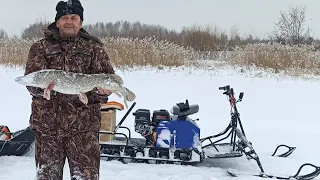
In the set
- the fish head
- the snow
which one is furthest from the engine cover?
the fish head

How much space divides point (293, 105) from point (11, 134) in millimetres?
5218

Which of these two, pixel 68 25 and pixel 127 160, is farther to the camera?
pixel 127 160

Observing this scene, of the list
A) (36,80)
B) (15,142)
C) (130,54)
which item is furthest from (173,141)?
(130,54)

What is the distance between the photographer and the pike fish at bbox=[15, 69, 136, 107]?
2424 millimetres

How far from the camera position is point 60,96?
261 centimetres

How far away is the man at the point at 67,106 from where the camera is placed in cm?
260

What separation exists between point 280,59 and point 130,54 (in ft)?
14.5

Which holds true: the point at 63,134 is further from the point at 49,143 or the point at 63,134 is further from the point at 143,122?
the point at 143,122

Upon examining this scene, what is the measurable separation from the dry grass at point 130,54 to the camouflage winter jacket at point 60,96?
8517 millimetres

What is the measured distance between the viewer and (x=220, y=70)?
40.8 feet

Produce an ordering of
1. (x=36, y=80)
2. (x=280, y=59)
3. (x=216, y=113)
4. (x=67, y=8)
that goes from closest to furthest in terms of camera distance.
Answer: (x=36, y=80) → (x=67, y=8) → (x=216, y=113) → (x=280, y=59)

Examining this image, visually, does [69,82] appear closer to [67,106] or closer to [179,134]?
[67,106]

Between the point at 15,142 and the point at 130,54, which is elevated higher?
the point at 130,54

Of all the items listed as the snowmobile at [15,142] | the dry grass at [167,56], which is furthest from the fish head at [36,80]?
the dry grass at [167,56]
